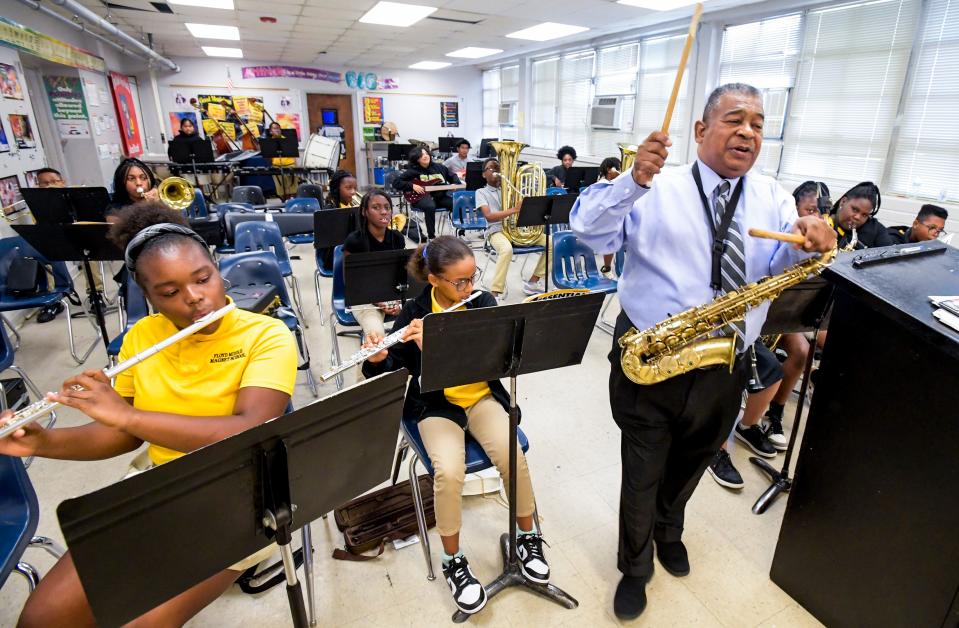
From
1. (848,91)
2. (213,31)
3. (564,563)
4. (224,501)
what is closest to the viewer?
(224,501)

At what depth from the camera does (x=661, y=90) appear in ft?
28.1

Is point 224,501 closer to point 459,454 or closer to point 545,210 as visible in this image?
point 459,454

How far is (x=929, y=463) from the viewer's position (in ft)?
4.97

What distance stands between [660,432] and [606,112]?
9175 millimetres

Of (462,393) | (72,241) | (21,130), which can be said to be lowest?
(462,393)

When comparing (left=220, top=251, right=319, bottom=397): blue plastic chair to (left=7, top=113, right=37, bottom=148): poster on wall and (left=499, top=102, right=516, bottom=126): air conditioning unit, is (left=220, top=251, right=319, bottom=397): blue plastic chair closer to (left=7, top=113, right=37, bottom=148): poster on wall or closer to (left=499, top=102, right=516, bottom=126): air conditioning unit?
(left=7, top=113, right=37, bottom=148): poster on wall

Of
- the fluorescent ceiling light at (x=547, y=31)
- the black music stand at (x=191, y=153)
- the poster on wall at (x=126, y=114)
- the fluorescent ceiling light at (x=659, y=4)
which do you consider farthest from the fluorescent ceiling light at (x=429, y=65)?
the fluorescent ceiling light at (x=659, y=4)

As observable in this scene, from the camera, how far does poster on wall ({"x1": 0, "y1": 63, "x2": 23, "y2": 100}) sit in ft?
16.9

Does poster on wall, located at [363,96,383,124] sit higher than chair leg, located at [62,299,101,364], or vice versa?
poster on wall, located at [363,96,383,124]

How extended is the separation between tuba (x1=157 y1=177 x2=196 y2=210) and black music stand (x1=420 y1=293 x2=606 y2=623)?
4162 millimetres

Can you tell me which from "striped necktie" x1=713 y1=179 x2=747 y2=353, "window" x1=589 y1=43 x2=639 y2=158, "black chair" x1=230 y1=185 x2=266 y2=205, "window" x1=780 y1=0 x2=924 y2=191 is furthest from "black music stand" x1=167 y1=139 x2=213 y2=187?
"striped necktie" x1=713 y1=179 x2=747 y2=353

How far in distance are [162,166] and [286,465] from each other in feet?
38.0

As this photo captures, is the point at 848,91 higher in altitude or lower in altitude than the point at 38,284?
higher

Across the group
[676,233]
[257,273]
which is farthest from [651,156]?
[257,273]
